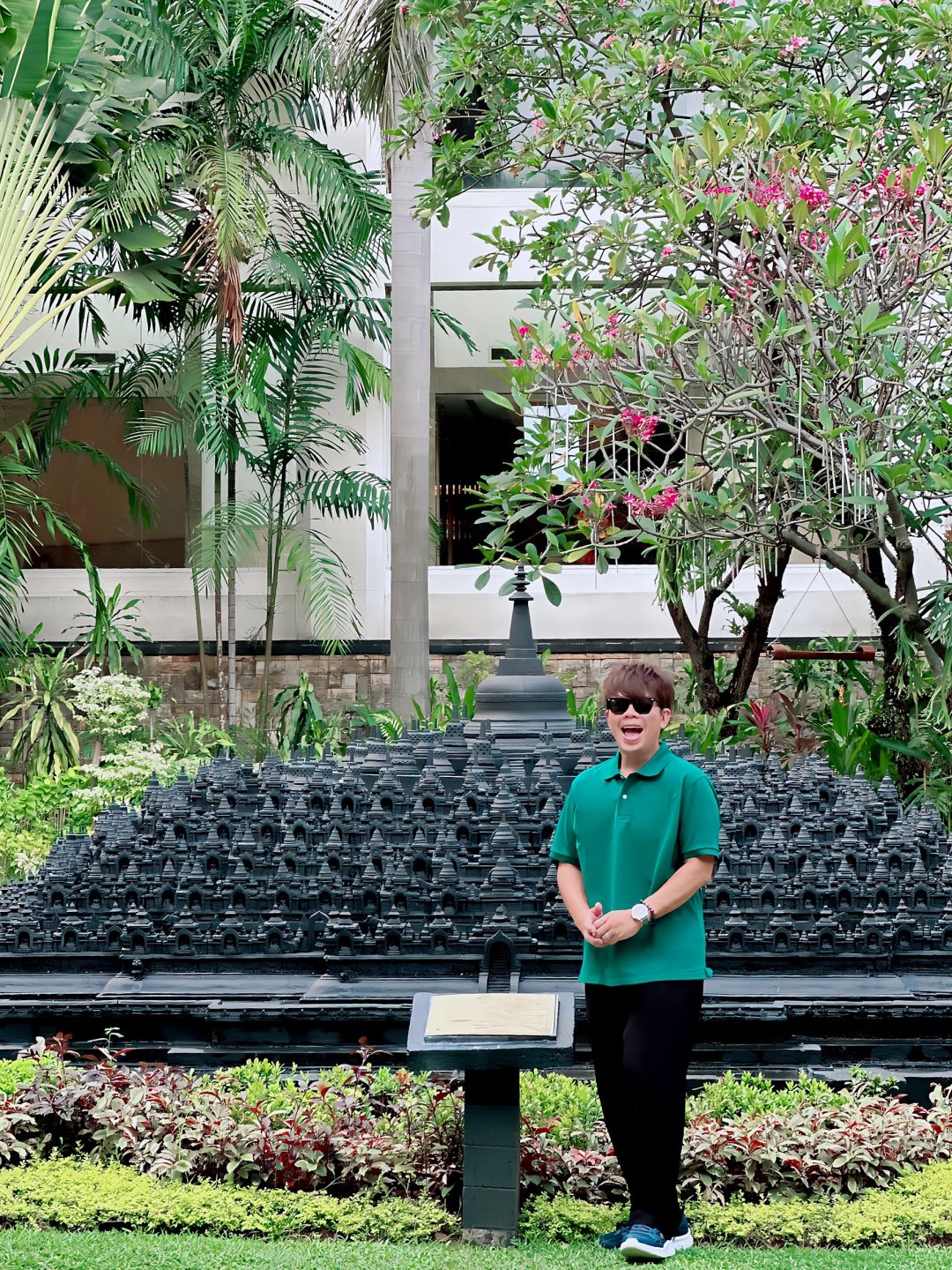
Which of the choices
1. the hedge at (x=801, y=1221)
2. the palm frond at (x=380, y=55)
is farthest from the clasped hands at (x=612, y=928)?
the palm frond at (x=380, y=55)

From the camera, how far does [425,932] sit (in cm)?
529

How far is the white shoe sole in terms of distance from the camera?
371 cm

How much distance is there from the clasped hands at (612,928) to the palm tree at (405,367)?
6819mm

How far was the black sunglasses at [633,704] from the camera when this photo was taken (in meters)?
3.82

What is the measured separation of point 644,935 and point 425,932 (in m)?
1.68

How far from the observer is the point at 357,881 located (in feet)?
18.1

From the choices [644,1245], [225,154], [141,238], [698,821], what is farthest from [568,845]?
[225,154]

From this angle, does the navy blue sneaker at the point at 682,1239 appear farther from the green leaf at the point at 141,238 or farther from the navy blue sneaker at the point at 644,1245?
the green leaf at the point at 141,238

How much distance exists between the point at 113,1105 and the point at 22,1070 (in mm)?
484

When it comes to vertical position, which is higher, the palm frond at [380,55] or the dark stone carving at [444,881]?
the palm frond at [380,55]

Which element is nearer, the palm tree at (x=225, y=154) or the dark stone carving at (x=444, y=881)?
the dark stone carving at (x=444, y=881)

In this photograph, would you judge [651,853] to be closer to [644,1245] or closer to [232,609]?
[644,1245]

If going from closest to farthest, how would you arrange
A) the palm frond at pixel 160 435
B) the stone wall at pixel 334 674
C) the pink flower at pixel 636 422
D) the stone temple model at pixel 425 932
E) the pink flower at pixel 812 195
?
the stone temple model at pixel 425 932
the pink flower at pixel 812 195
the pink flower at pixel 636 422
the palm frond at pixel 160 435
the stone wall at pixel 334 674

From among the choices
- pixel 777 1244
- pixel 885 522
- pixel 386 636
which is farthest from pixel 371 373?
pixel 777 1244
